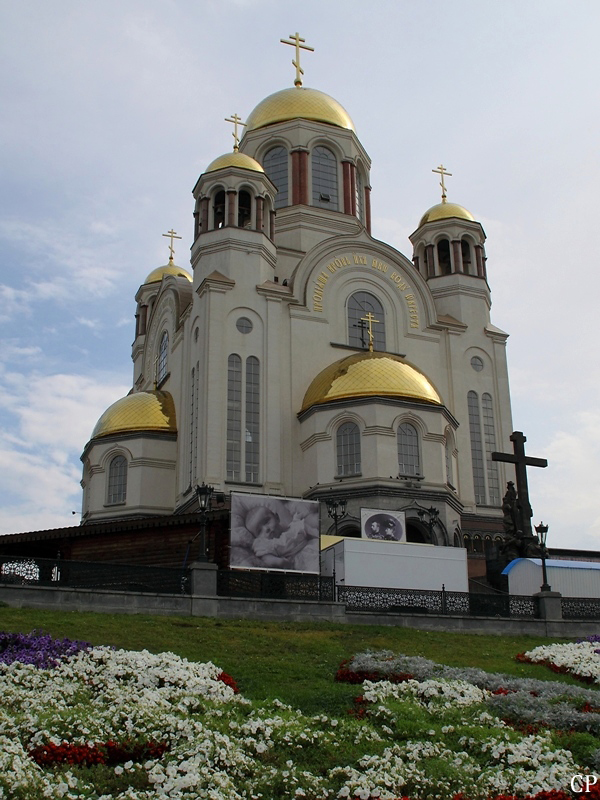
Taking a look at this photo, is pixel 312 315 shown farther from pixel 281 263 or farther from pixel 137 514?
pixel 137 514

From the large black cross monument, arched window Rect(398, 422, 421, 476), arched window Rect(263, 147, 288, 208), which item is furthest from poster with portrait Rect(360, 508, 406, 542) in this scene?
arched window Rect(263, 147, 288, 208)

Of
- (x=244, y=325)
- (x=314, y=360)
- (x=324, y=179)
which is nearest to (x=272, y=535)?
(x=244, y=325)

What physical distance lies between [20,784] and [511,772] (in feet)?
15.9

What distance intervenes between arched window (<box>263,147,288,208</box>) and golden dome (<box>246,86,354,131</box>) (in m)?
1.43

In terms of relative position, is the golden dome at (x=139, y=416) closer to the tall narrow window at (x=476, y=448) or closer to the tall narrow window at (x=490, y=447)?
the tall narrow window at (x=476, y=448)

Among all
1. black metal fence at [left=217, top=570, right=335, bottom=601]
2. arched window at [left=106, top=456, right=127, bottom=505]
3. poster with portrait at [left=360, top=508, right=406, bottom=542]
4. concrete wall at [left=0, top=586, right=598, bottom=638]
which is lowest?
concrete wall at [left=0, top=586, right=598, bottom=638]

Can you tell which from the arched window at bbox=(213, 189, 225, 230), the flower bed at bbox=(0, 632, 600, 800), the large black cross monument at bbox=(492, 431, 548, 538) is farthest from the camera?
the arched window at bbox=(213, 189, 225, 230)

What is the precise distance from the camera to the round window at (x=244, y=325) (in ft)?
114

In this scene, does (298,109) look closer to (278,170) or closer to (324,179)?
(278,170)

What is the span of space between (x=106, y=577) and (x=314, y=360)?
17.3 m

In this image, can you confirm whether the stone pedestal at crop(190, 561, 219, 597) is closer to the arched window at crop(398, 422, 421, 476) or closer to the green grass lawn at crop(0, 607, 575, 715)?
the green grass lawn at crop(0, 607, 575, 715)

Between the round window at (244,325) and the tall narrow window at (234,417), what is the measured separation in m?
1.12

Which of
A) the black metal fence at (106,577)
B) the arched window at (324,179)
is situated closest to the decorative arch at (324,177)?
the arched window at (324,179)

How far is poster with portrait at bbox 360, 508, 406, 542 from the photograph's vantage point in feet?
95.6
